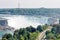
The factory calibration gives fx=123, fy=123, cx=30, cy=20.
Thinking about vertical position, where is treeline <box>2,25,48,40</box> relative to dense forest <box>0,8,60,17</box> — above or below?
below

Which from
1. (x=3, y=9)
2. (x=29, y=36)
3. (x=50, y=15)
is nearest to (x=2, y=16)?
(x=3, y=9)
